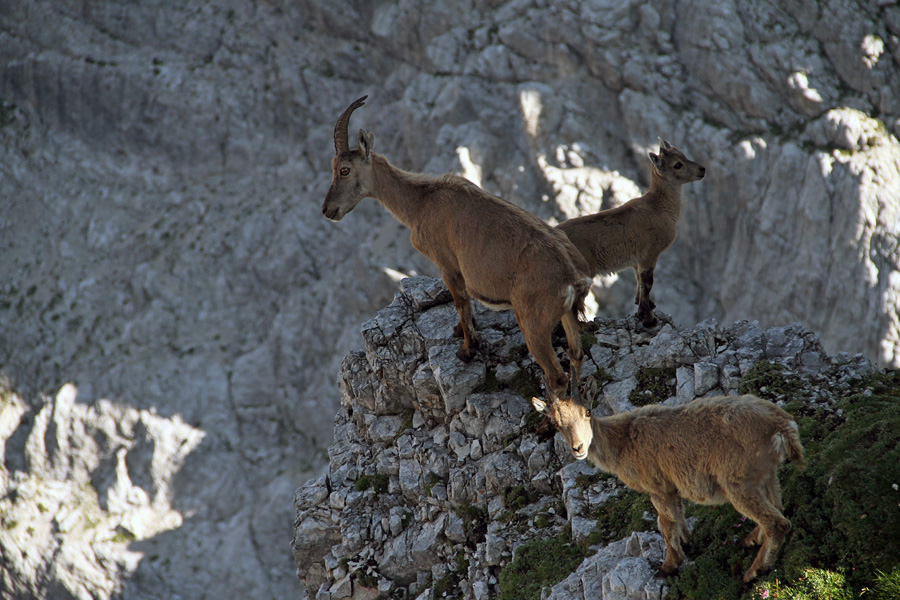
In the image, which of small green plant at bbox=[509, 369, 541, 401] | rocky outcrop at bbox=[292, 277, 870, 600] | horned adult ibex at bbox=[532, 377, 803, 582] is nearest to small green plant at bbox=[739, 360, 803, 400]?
rocky outcrop at bbox=[292, 277, 870, 600]

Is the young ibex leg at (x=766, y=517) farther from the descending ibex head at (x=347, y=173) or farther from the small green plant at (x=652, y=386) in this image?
the descending ibex head at (x=347, y=173)

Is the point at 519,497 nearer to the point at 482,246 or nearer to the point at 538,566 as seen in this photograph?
the point at 538,566

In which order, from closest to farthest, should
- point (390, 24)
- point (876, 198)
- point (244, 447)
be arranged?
point (876, 198) → point (244, 447) → point (390, 24)

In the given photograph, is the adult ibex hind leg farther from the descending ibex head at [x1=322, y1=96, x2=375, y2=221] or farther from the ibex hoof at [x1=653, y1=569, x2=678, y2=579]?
the descending ibex head at [x1=322, y1=96, x2=375, y2=221]

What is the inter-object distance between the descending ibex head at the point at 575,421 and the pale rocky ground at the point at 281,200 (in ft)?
144

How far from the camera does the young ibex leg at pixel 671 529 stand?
9.09m

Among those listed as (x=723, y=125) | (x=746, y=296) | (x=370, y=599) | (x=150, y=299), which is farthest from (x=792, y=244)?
(x=150, y=299)

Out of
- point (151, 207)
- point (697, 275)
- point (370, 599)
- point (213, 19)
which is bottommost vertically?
point (697, 275)

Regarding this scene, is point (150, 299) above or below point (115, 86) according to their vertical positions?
below

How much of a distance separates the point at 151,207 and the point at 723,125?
170 ft

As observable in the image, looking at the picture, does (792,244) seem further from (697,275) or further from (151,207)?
(151,207)

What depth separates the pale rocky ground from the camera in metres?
49.2

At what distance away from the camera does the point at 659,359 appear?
13.6m

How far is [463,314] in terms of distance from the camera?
14023 millimetres
